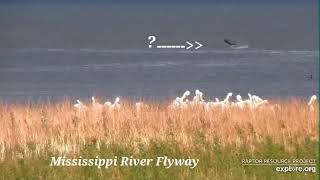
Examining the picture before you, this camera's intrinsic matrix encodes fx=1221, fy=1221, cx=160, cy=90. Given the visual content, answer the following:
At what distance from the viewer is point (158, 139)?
1359cm

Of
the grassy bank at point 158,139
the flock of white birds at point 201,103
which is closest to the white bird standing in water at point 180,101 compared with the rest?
the flock of white birds at point 201,103

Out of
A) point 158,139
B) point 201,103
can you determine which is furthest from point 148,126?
point 201,103

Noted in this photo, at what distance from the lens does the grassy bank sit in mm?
13328

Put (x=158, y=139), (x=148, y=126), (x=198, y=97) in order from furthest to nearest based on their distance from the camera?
(x=198, y=97) → (x=148, y=126) → (x=158, y=139)

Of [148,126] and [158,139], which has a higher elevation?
[148,126]

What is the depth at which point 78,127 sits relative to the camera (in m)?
13.6

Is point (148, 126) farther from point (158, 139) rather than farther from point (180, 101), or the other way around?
point (180, 101)

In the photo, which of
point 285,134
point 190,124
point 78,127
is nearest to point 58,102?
point 78,127

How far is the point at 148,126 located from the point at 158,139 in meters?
0.23

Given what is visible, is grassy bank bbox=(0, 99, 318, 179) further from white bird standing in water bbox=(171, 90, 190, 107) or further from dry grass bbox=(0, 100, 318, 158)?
white bird standing in water bbox=(171, 90, 190, 107)

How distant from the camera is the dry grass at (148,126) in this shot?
44.4 ft
